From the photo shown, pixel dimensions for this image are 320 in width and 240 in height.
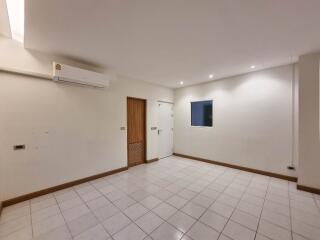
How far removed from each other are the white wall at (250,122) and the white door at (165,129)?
80cm

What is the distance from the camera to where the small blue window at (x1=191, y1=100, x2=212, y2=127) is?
4664 mm

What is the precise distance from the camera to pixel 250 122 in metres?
3.74

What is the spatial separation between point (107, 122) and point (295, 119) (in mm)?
4221

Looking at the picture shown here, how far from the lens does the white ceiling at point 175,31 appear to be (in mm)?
1592

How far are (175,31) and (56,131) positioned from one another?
274cm

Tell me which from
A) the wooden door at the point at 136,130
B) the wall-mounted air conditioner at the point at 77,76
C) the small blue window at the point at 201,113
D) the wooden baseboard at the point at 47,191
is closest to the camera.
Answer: the wooden baseboard at the point at 47,191

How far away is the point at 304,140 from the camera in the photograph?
2.74 metres

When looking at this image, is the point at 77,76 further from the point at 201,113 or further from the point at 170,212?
the point at 201,113

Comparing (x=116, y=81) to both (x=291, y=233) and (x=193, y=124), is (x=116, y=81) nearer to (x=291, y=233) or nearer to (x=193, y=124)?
(x=193, y=124)

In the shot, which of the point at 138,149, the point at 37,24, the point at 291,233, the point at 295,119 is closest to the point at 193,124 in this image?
the point at 138,149

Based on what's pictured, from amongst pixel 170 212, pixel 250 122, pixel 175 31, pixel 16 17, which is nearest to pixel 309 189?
pixel 250 122

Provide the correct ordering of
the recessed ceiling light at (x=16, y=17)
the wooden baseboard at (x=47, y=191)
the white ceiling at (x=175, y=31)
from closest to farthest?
the white ceiling at (x=175, y=31), the recessed ceiling light at (x=16, y=17), the wooden baseboard at (x=47, y=191)

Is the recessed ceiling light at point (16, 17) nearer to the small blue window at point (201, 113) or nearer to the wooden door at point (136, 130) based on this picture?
the wooden door at point (136, 130)

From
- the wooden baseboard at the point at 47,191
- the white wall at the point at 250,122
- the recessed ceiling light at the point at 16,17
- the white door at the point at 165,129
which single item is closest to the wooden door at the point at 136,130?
the white door at the point at 165,129
